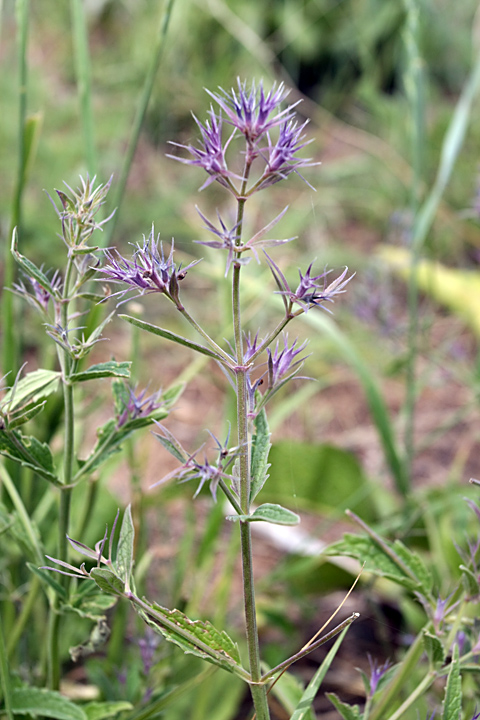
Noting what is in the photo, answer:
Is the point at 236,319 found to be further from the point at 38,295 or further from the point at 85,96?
the point at 85,96

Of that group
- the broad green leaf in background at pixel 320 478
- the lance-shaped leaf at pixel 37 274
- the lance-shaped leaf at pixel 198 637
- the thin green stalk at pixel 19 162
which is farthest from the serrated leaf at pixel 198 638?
the broad green leaf in background at pixel 320 478

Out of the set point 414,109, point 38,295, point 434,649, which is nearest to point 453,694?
point 434,649

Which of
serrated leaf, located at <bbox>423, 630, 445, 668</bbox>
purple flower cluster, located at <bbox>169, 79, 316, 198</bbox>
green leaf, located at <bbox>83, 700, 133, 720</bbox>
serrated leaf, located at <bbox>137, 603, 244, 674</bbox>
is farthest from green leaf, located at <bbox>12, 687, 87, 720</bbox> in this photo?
purple flower cluster, located at <bbox>169, 79, 316, 198</bbox>

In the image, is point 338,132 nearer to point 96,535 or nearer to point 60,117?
point 60,117

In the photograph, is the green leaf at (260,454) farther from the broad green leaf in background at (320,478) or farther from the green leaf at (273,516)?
the broad green leaf in background at (320,478)

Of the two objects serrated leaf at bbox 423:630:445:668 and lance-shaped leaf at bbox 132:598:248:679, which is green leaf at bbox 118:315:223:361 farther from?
serrated leaf at bbox 423:630:445:668

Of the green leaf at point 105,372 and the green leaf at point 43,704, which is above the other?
the green leaf at point 105,372
